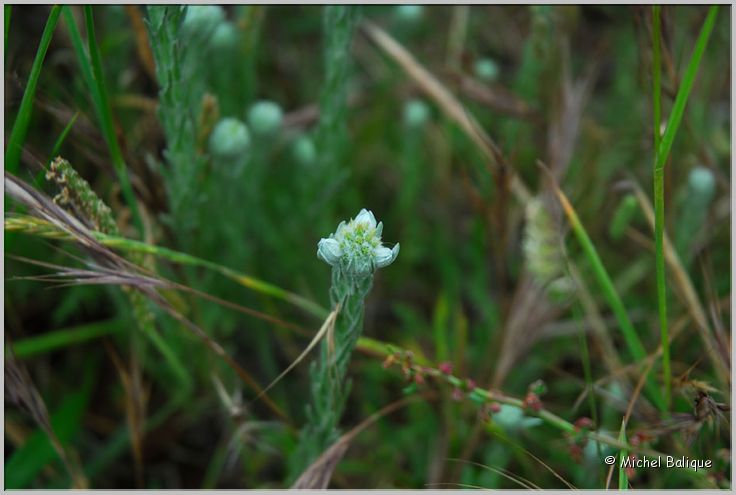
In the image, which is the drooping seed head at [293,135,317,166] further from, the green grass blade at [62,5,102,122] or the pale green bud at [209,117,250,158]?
the green grass blade at [62,5,102,122]

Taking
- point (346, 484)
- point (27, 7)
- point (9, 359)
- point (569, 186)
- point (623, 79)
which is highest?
point (27, 7)

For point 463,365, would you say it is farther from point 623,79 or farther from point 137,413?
point 623,79

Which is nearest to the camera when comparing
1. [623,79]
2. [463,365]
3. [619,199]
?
[463,365]

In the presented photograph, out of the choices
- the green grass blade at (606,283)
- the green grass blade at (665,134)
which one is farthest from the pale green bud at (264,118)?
the green grass blade at (665,134)

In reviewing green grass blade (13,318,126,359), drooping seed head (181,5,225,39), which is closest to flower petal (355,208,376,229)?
drooping seed head (181,5,225,39)

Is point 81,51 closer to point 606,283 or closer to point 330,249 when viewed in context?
point 330,249

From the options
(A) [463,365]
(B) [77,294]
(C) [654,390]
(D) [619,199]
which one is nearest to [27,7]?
(B) [77,294]
